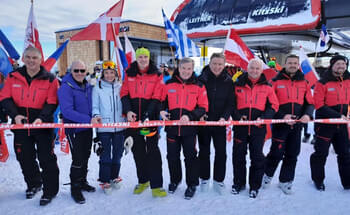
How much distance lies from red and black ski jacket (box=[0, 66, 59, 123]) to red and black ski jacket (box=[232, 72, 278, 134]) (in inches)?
97.4

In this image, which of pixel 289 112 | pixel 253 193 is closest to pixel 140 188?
pixel 253 193

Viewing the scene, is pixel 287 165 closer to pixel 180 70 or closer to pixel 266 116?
pixel 266 116

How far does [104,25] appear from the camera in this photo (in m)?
4.48

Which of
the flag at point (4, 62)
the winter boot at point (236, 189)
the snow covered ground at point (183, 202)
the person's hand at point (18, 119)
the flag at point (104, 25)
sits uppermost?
the flag at point (104, 25)

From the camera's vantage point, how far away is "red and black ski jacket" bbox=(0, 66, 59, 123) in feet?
10.0

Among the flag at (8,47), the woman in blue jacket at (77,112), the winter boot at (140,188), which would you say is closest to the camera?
the woman in blue jacket at (77,112)

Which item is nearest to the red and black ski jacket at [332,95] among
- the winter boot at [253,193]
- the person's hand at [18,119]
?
the winter boot at [253,193]

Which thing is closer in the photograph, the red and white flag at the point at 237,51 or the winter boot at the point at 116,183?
the winter boot at the point at 116,183

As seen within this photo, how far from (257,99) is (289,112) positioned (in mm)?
559

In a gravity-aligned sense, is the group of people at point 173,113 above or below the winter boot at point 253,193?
above

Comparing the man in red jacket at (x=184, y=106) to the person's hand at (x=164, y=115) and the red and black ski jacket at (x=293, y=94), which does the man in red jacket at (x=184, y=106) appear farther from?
the red and black ski jacket at (x=293, y=94)

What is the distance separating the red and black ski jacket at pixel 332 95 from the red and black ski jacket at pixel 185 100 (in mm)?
1697

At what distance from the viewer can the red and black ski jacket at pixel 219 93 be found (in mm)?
3434

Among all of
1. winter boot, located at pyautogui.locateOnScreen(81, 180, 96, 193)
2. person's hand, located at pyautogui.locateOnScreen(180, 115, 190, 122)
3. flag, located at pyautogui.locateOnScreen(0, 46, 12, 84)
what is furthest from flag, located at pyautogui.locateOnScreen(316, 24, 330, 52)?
flag, located at pyautogui.locateOnScreen(0, 46, 12, 84)
